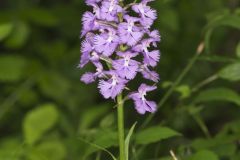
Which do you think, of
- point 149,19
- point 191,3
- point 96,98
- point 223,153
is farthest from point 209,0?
point 149,19

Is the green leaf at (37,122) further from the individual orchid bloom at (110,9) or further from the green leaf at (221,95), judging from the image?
the individual orchid bloom at (110,9)

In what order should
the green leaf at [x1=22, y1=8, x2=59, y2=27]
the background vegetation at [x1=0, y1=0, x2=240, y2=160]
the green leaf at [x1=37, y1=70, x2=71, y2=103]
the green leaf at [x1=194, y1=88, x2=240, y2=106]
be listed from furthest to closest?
the green leaf at [x1=37, y1=70, x2=71, y2=103] → the green leaf at [x1=22, y1=8, x2=59, y2=27] → the background vegetation at [x1=0, y1=0, x2=240, y2=160] → the green leaf at [x1=194, y1=88, x2=240, y2=106]

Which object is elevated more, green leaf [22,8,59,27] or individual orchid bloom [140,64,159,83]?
individual orchid bloom [140,64,159,83]

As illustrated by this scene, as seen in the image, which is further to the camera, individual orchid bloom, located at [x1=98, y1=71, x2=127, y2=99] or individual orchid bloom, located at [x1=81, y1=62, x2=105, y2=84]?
individual orchid bloom, located at [x1=81, y1=62, x2=105, y2=84]

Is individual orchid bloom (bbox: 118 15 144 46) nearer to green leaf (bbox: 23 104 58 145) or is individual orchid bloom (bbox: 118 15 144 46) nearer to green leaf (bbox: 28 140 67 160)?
green leaf (bbox: 23 104 58 145)

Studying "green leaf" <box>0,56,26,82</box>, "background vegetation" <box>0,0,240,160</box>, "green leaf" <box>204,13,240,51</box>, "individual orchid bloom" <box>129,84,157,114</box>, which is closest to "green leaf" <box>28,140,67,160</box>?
"background vegetation" <box>0,0,240,160</box>

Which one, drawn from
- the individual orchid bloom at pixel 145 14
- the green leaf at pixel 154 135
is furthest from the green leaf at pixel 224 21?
the individual orchid bloom at pixel 145 14
